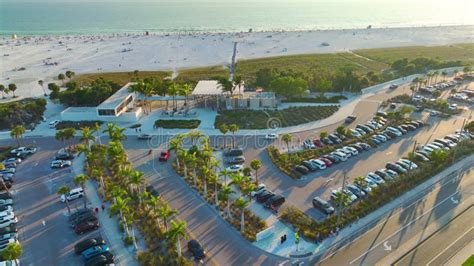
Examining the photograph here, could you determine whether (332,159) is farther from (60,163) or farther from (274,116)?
(60,163)

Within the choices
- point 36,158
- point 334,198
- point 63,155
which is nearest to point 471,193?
point 334,198

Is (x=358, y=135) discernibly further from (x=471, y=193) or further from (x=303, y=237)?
(x=303, y=237)

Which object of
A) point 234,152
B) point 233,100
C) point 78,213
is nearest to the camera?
point 78,213

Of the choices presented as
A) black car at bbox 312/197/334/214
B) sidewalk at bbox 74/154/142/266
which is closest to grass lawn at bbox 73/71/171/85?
sidewalk at bbox 74/154/142/266

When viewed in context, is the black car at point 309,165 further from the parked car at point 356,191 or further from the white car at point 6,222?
the white car at point 6,222

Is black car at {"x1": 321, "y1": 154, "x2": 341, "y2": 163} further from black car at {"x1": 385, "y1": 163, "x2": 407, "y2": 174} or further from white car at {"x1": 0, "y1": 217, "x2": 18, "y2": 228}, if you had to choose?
white car at {"x1": 0, "y1": 217, "x2": 18, "y2": 228}

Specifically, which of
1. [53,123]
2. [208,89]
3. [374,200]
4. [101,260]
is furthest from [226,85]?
[101,260]
